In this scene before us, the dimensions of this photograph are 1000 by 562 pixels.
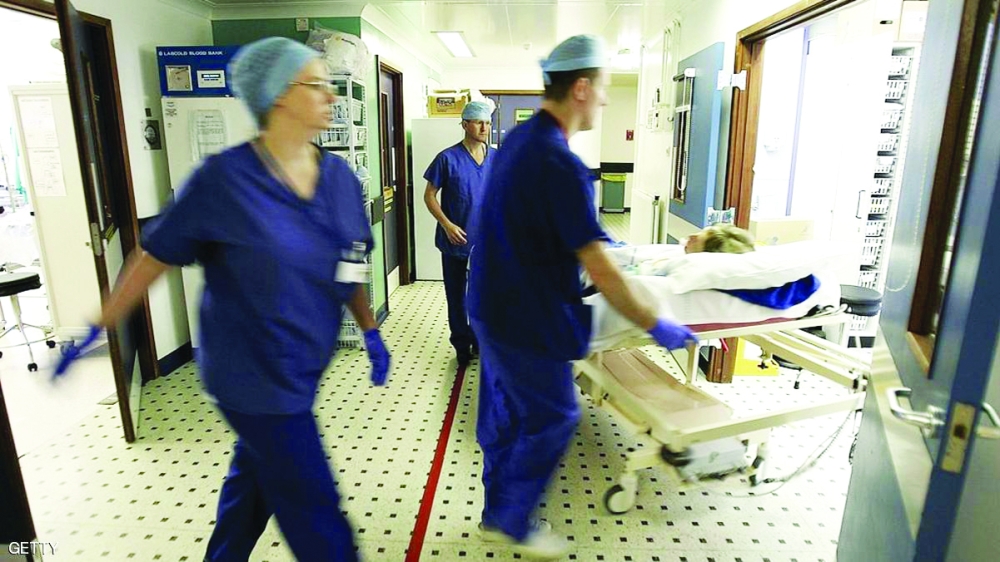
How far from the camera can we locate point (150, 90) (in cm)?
336

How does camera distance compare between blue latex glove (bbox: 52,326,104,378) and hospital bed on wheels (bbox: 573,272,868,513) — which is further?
hospital bed on wheels (bbox: 573,272,868,513)

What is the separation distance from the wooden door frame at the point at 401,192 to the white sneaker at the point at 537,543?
3724 millimetres

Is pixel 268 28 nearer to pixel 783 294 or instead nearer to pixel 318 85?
pixel 318 85

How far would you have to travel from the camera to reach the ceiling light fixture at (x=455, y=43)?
598cm

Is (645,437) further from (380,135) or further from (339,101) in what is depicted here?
(380,135)

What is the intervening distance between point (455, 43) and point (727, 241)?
5181 millimetres

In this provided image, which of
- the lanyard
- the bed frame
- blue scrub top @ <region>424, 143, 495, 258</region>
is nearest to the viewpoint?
the lanyard

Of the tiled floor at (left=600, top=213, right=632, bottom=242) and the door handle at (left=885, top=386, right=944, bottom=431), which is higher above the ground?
the door handle at (left=885, top=386, right=944, bottom=431)

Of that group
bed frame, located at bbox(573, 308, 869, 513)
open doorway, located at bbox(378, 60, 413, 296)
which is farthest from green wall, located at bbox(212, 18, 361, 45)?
Result: bed frame, located at bbox(573, 308, 869, 513)

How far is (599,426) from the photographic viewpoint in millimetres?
2848

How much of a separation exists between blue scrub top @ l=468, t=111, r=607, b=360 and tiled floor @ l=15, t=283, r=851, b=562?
798 mm

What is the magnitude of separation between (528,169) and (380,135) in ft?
10.4

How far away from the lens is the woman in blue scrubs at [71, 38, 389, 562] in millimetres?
1270

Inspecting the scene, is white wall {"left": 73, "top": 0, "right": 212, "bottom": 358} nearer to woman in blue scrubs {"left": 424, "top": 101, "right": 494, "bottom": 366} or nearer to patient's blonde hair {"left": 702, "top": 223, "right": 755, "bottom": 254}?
woman in blue scrubs {"left": 424, "top": 101, "right": 494, "bottom": 366}
